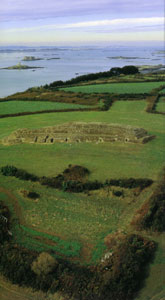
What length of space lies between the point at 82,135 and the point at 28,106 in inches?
712

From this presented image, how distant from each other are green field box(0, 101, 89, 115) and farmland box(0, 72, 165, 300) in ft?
34.2

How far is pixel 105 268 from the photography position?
10.4 metres

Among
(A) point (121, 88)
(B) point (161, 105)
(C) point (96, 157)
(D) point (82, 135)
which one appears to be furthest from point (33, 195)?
(A) point (121, 88)

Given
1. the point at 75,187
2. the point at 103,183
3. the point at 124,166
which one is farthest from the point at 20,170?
the point at 124,166

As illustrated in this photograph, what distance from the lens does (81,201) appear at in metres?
14.8

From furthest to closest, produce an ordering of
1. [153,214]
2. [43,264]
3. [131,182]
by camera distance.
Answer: [131,182]
[153,214]
[43,264]

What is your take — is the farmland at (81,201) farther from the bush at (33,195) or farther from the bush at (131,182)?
the bush at (131,182)

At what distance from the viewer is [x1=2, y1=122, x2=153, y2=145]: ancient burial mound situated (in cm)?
2352

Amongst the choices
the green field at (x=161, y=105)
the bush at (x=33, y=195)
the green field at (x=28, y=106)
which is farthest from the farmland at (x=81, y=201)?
the green field at (x=161, y=105)

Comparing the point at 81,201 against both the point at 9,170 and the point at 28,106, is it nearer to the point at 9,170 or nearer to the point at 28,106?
the point at 9,170

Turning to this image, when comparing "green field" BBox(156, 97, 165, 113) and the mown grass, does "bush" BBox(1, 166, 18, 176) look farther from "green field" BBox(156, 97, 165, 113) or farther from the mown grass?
"green field" BBox(156, 97, 165, 113)

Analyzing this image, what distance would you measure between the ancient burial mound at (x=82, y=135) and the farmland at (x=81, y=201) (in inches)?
27.4

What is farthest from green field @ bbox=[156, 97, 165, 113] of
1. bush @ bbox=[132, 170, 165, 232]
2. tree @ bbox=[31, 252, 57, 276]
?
tree @ bbox=[31, 252, 57, 276]

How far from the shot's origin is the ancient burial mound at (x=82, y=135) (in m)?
23.5
